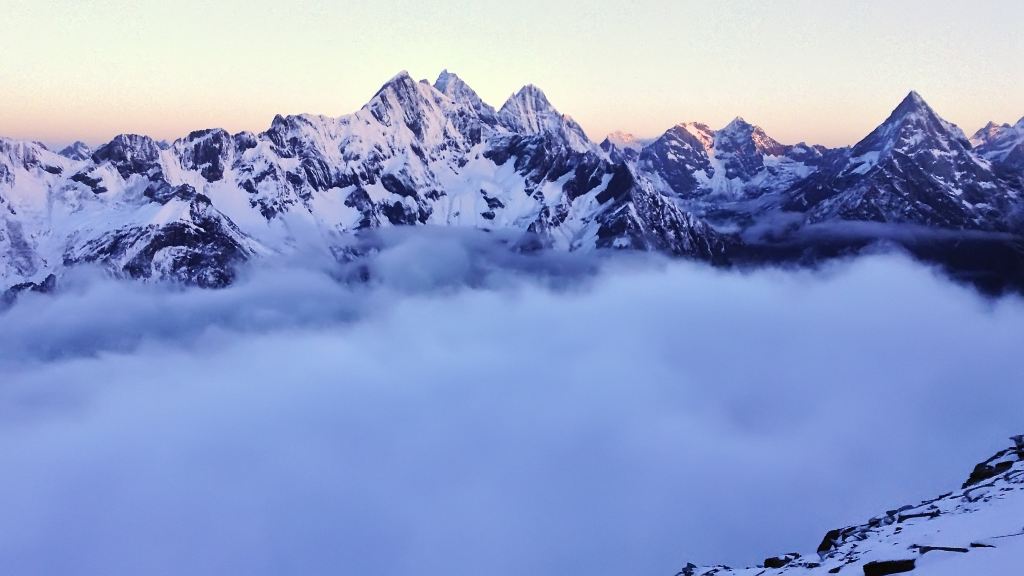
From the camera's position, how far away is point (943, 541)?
3953cm

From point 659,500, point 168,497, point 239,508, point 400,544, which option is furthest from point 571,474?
point 168,497

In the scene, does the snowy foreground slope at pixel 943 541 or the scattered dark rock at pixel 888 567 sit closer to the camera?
the snowy foreground slope at pixel 943 541

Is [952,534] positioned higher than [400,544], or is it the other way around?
[952,534]

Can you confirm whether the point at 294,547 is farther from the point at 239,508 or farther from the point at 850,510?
the point at 850,510

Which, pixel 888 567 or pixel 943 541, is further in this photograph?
pixel 943 541

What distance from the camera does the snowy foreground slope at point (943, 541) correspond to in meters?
33.9

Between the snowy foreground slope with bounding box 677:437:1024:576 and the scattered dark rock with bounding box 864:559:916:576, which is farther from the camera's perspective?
the scattered dark rock with bounding box 864:559:916:576

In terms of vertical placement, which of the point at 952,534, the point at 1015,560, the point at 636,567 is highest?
the point at 1015,560

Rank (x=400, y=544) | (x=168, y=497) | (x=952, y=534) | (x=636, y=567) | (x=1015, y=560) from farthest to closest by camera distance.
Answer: (x=168, y=497)
(x=400, y=544)
(x=636, y=567)
(x=952, y=534)
(x=1015, y=560)

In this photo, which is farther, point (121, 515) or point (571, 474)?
point (571, 474)

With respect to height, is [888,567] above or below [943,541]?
above

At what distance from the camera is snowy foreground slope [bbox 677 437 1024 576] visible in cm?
3388

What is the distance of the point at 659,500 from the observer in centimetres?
17888

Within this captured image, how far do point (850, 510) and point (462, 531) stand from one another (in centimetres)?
8921
